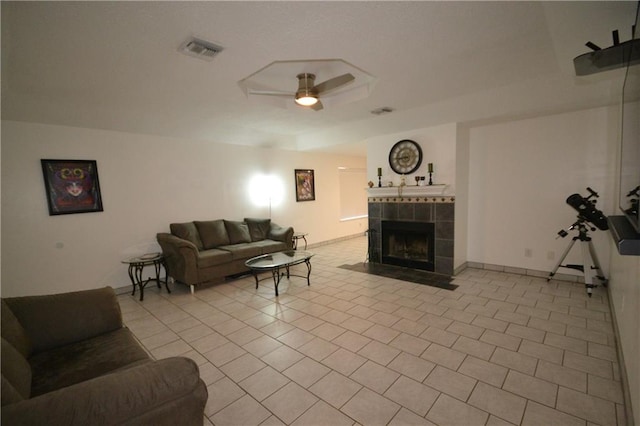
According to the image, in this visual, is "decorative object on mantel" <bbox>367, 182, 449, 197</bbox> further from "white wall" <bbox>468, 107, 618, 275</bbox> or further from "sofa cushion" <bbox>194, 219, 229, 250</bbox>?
"sofa cushion" <bbox>194, 219, 229, 250</bbox>

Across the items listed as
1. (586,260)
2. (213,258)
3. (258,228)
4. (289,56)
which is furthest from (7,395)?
(586,260)

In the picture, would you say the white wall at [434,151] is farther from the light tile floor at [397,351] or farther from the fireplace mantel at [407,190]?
the light tile floor at [397,351]

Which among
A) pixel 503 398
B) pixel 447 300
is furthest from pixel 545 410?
pixel 447 300

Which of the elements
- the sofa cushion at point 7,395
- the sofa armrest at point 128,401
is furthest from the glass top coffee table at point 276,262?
the sofa cushion at point 7,395

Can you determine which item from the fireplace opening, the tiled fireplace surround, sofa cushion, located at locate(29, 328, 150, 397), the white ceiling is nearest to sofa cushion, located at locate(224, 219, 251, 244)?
the white ceiling

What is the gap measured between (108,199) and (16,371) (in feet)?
10.7

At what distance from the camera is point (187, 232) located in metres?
4.48

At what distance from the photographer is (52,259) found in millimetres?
3572

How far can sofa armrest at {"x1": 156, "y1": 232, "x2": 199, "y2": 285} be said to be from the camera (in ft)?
12.8

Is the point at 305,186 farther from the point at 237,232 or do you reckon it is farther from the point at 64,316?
the point at 64,316

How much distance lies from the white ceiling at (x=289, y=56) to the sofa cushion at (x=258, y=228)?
206cm

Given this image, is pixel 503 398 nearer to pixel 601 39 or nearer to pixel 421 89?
pixel 601 39

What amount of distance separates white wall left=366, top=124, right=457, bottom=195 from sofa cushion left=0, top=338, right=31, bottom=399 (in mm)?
4657

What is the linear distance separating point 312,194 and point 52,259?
4.75 meters
